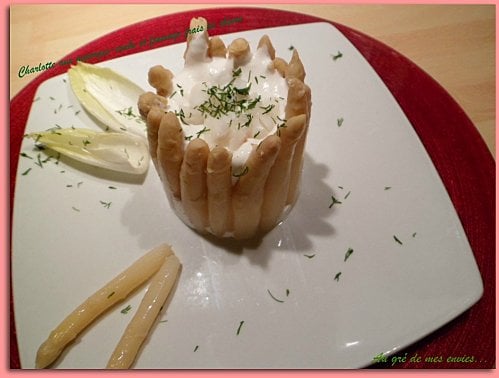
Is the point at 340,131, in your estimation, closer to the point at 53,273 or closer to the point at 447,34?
the point at 447,34

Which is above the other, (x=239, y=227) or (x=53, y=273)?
(x=239, y=227)

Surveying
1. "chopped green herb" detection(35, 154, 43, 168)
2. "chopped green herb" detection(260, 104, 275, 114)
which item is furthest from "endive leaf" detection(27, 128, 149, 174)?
"chopped green herb" detection(260, 104, 275, 114)

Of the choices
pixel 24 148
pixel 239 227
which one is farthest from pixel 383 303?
pixel 24 148

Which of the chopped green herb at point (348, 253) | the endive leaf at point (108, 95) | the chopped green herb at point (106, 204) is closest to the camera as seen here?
the chopped green herb at point (348, 253)

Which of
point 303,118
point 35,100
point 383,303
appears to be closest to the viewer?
point 303,118

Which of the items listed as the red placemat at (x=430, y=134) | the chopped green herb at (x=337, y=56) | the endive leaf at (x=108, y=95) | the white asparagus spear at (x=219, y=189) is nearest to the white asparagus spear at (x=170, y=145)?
the white asparagus spear at (x=219, y=189)

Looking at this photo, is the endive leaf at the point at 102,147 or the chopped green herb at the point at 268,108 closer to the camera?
the chopped green herb at the point at 268,108

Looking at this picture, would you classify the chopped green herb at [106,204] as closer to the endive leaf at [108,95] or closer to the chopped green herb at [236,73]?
the endive leaf at [108,95]

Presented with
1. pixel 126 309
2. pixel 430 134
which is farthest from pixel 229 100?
pixel 430 134
